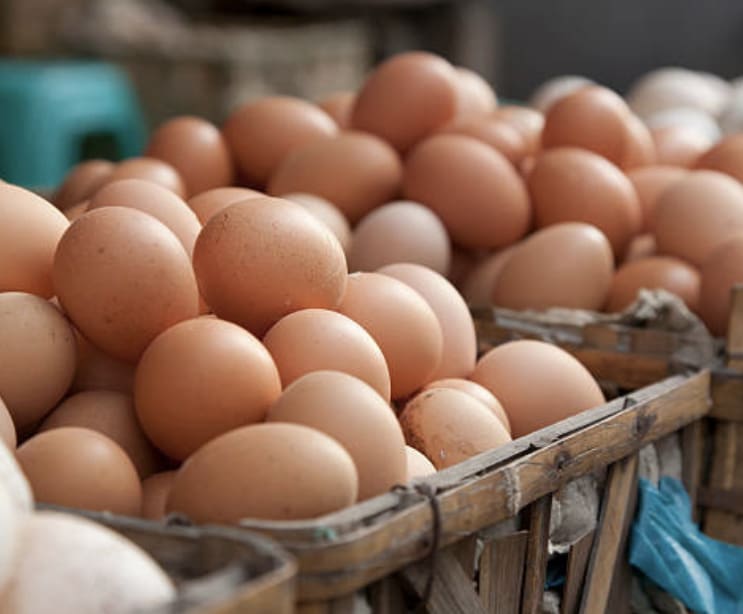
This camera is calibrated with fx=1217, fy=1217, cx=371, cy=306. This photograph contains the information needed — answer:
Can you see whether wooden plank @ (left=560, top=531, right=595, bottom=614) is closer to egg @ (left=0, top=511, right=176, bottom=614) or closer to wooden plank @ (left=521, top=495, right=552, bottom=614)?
wooden plank @ (left=521, top=495, right=552, bottom=614)

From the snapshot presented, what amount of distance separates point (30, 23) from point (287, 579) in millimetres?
4561

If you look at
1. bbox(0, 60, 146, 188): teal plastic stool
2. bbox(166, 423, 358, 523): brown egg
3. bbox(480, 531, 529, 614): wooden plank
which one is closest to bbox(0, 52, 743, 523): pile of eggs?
bbox(166, 423, 358, 523): brown egg

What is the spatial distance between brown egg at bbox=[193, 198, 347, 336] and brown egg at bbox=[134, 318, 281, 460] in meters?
0.10

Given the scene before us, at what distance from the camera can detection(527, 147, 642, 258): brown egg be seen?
6.64 feet

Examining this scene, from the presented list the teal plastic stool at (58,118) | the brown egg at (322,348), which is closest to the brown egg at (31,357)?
the brown egg at (322,348)

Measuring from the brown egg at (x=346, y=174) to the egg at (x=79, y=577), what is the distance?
1216 mm

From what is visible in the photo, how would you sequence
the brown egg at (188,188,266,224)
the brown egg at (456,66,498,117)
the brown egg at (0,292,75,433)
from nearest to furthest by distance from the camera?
the brown egg at (0,292,75,433)
the brown egg at (188,188,266,224)
the brown egg at (456,66,498,117)

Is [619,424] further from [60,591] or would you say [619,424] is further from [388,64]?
[388,64]

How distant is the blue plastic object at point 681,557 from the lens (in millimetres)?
1504

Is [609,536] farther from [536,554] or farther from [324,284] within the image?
[324,284]

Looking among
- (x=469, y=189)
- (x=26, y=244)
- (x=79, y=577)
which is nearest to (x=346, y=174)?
(x=469, y=189)

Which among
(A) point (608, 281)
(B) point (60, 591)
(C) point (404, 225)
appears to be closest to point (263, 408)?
(B) point (60, 591)

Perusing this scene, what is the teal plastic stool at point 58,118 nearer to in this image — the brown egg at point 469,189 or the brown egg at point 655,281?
the brown egg at point 469,189

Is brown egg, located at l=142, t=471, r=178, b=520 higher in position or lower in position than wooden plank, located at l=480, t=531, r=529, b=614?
higher
